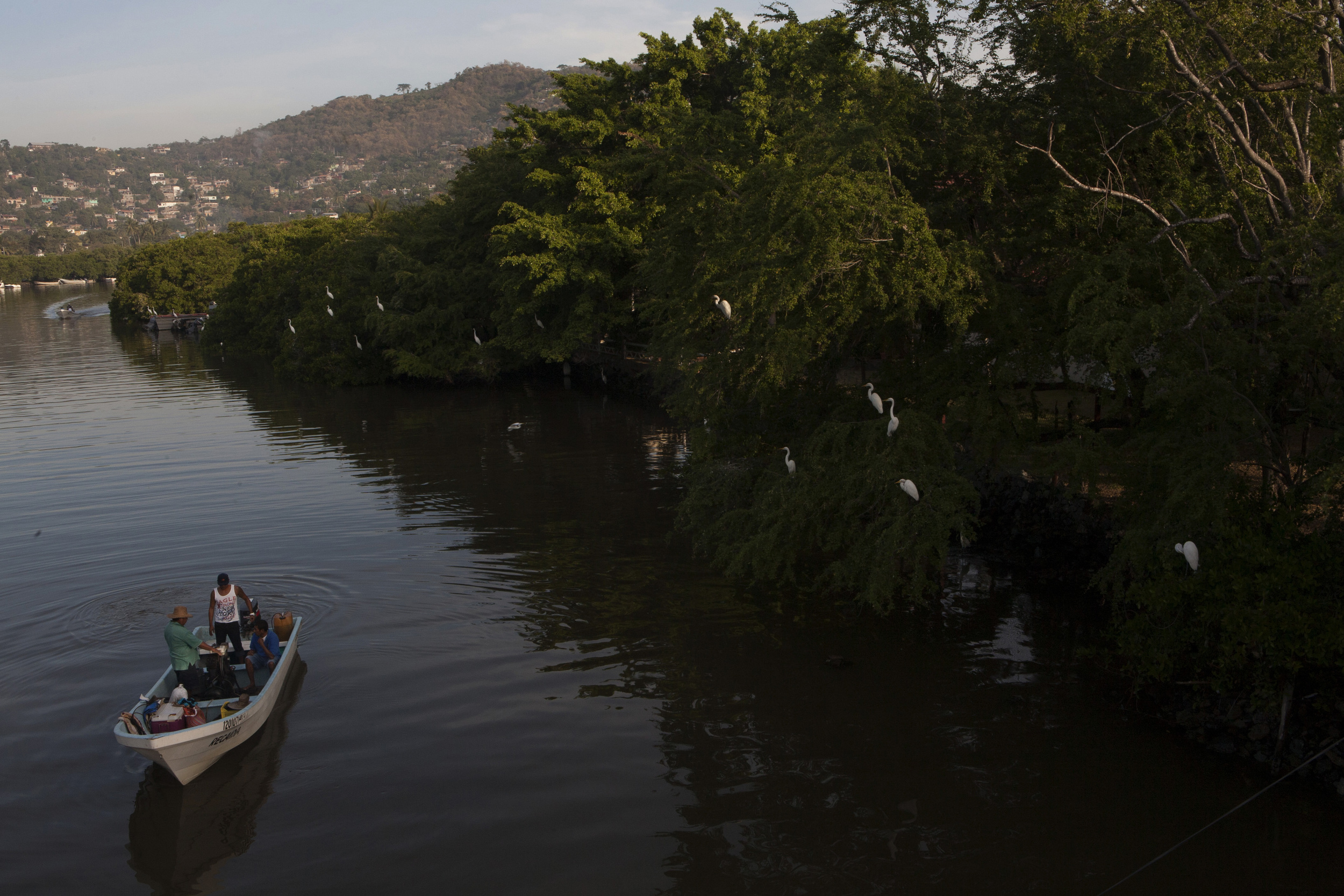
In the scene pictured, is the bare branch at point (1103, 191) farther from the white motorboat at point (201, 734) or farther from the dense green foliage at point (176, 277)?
the dense green foliage at point (176, 277)

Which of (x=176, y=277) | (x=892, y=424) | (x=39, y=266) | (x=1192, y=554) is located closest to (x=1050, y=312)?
(x=892, y=424)

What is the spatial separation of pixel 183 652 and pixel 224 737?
139 cm

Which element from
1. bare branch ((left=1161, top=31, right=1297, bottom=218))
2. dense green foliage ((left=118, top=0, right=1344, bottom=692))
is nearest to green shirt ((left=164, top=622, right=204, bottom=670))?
dense green foliage ((left=118, top=0, right=1344, bottom=692))

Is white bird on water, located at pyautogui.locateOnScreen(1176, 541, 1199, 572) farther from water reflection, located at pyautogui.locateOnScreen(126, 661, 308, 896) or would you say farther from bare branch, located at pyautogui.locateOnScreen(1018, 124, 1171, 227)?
water reflection, located at pyautogui.locateOnScreen(126, 661, 308, 896)

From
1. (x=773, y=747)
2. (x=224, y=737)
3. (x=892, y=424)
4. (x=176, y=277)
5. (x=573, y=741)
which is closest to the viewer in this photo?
(x=224, y=737)

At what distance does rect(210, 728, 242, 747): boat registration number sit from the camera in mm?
12109

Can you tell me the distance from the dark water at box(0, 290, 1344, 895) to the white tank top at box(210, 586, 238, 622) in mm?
1516

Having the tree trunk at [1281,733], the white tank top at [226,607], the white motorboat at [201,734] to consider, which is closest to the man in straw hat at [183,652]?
the white motorboat at [201,734]

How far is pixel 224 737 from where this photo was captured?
12.2 meters

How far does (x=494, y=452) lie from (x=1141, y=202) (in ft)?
78.0

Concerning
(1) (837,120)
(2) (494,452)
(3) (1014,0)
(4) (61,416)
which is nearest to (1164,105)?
(3) (1014,0)

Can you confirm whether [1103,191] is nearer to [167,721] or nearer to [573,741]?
[573,741]

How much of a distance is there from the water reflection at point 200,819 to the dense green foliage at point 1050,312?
25.1ft

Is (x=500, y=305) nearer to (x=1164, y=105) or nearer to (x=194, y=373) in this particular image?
(x=194, y=373)
